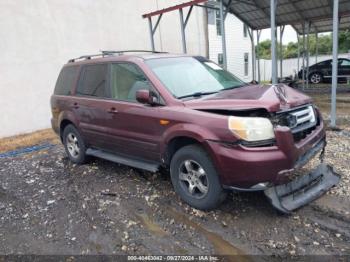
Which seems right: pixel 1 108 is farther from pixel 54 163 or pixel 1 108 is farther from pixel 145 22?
pixel 145 22

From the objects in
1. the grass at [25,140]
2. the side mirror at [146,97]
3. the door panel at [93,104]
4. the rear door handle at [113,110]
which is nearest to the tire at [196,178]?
the side mirror at [146,97]

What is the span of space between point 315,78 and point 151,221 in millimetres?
19306

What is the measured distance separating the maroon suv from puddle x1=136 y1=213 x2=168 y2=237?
0.50 metres

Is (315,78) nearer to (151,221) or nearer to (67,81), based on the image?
(67,81)

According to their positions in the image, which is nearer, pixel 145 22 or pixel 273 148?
pixel 273 148

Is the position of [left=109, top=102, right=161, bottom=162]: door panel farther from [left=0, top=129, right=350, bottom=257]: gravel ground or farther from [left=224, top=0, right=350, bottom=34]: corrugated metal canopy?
[left=224, top=0, right=350, bottom=34]: corrugated metal canopy

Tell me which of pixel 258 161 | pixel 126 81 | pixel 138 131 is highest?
pixel 126 81

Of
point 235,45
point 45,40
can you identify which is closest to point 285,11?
point 45,40

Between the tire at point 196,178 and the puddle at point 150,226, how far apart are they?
1.61ft

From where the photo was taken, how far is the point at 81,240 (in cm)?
355

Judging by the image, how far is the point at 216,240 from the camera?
3352 mm

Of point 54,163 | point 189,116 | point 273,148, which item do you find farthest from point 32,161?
point 273,148

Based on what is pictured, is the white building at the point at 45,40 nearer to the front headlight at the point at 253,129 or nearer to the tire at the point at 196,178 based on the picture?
the tire at the point at 196,178

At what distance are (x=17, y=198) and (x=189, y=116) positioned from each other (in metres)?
2.98
